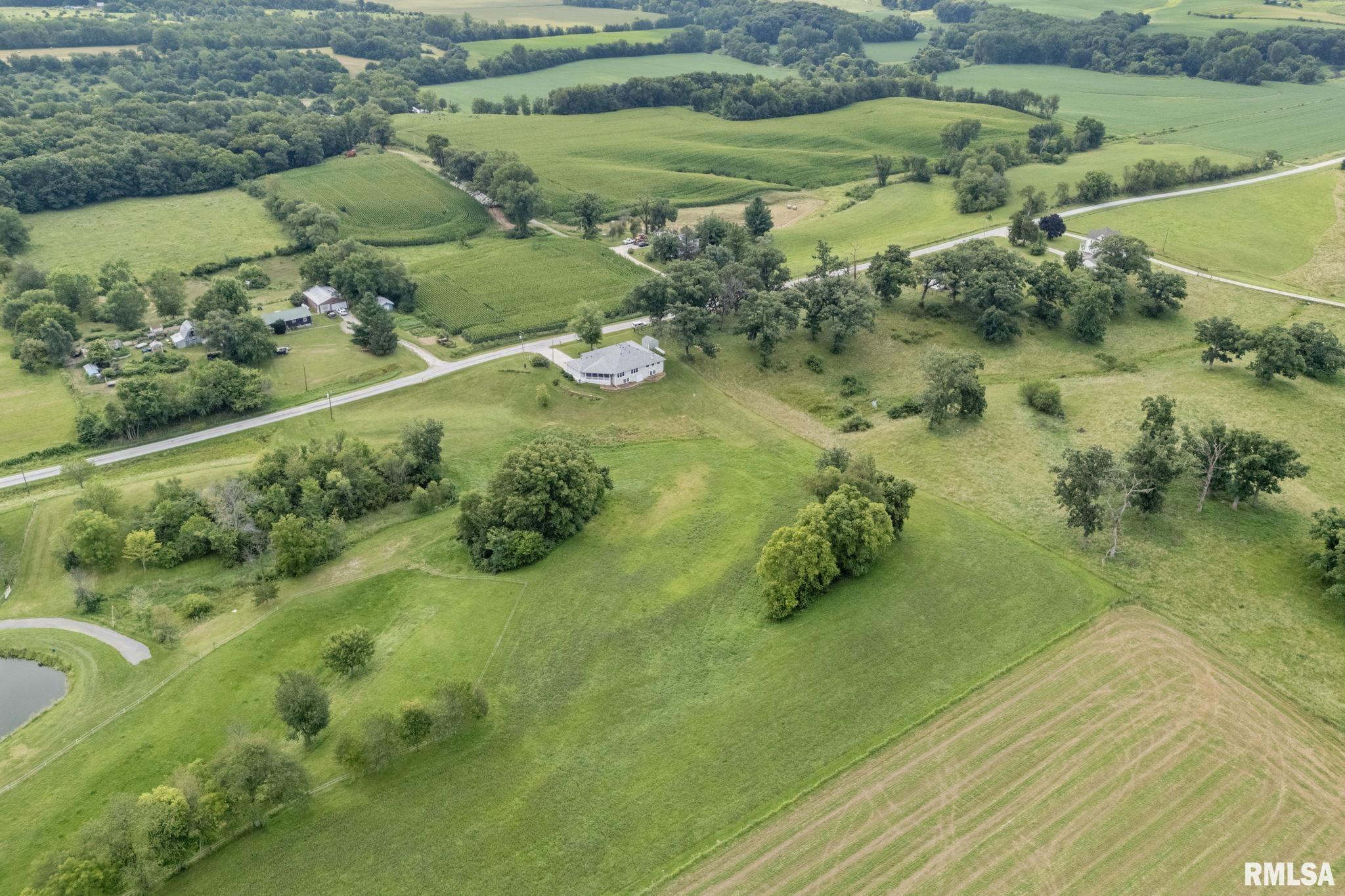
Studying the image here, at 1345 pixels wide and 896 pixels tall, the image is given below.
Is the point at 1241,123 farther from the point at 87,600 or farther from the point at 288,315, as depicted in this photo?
the point at 87,600

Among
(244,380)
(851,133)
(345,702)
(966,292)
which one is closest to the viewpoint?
(345,702)

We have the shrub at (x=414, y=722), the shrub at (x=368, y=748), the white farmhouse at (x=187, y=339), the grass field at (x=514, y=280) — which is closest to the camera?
the shrub at (x=368, y=748)

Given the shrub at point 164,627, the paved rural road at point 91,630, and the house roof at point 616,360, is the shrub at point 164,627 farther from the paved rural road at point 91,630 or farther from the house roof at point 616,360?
the house roof at point 616,360

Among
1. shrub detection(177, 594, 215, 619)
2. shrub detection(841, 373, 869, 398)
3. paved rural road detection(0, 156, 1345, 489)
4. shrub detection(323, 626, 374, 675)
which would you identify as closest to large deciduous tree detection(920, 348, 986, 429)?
shrub detection(841, 373, 869, 398)

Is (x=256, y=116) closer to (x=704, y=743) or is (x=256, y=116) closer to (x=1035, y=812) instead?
(x=704, y=743)

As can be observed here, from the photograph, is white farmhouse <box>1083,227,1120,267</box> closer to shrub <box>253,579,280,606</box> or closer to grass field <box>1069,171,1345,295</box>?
grass field <box>1069,171,1345,295</box>

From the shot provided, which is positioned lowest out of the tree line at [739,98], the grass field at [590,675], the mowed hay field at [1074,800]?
the mowed hay field at [1074,800]

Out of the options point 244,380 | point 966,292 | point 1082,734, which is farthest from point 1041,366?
point 244,380

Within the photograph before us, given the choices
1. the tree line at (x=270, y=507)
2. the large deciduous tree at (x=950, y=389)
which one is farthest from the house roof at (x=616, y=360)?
the large deciduous tree at (x=950, y=389)
